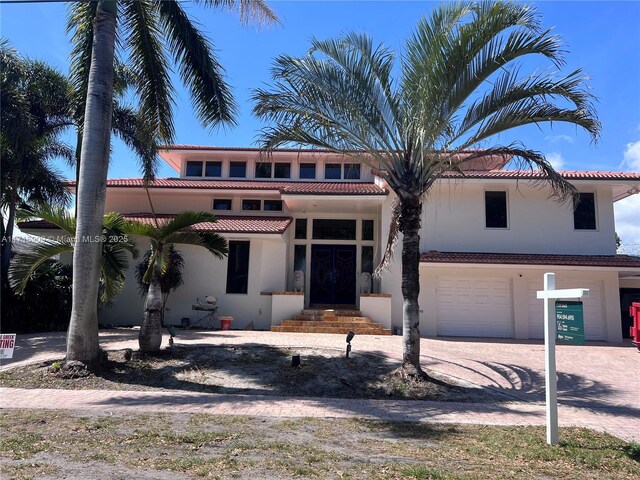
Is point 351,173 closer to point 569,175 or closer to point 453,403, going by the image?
point 569,175

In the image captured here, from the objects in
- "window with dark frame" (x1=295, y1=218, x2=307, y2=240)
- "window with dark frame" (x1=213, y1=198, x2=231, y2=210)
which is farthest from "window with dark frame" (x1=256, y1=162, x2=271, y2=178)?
"window with dark frame" (x1=295, y1=218, x2=307, y2=240)

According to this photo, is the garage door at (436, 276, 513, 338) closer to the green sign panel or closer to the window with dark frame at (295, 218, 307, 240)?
the window with dark frame at (295, 218, 307, 240)

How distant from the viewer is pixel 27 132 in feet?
47.3

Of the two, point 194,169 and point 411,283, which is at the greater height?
point 194,169

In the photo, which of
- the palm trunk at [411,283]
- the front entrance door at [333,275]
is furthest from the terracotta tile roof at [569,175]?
the palm trunk at [411,283]

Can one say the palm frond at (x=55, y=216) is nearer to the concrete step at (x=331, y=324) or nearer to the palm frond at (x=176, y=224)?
the palm frond at (x=176, y=224)

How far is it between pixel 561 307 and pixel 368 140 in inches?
204

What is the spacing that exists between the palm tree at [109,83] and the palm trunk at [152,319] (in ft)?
4.40

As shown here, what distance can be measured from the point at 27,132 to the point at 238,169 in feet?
30.4

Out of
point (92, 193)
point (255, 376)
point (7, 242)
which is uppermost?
point (92, 193)

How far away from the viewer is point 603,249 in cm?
1672

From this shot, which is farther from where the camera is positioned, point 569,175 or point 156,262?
point 569,175

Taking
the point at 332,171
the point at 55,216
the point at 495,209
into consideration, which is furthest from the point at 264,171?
the point at 55,216

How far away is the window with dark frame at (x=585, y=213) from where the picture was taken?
1694 cm
